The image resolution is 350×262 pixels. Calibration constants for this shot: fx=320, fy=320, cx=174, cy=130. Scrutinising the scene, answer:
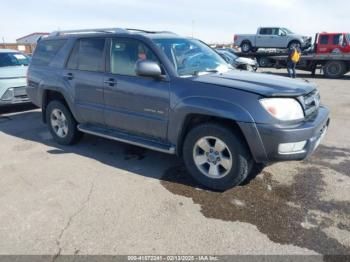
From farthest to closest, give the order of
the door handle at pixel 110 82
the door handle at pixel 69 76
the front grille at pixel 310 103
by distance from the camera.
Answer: the door handle at pixel 69 76
the door handle at pixel 110 82
the front grille at pixel 310 103

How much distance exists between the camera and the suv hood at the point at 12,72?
761cm

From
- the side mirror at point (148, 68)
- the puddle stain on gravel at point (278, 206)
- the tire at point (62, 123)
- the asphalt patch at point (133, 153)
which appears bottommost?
the asphalt patch at point (133, 153)

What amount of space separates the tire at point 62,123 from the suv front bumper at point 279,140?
3.08 m

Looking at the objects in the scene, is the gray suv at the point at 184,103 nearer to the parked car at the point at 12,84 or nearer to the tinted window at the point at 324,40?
the parked car at the point at 12,84

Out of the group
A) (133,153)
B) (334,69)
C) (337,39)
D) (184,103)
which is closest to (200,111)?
(184,103)

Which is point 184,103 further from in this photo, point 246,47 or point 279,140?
point 246,47

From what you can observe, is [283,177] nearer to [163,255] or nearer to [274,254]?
[274,254]

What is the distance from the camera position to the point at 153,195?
3689mm

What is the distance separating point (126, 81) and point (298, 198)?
8.43 feet

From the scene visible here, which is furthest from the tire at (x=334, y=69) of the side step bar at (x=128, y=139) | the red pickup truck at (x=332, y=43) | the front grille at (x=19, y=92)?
the side step bar at (x=128, y=139)

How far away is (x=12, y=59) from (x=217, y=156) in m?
7.18

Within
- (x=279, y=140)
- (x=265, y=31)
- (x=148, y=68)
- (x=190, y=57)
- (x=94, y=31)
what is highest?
(x=265, y=31)

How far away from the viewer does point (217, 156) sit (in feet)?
12.1

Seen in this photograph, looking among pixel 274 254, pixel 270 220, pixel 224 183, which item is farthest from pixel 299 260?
pixel 224 183
